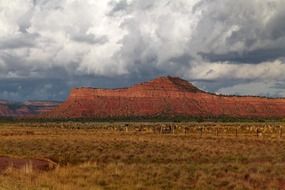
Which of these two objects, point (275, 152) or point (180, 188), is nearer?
point (180, 188)

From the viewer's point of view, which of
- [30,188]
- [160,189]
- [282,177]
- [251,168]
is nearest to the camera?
[30,188]

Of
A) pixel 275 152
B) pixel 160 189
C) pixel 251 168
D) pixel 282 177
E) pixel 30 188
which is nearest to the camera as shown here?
pixel 30 188

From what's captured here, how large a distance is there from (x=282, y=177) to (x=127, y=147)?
2083 cm

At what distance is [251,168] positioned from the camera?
26.0 meters

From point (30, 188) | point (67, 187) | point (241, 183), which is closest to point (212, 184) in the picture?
point (241, 183)

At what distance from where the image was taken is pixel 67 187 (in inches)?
787

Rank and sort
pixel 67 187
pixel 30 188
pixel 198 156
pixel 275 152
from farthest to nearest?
pixel 275 152 → pixel 198 156 → pixel 67 187 → pixel 30 188

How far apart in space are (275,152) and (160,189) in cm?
1910

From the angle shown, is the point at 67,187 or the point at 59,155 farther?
the point at 59,155

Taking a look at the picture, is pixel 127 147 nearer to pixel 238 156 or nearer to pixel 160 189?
pixel 238 156

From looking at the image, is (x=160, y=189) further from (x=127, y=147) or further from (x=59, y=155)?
(x=127, y=147)

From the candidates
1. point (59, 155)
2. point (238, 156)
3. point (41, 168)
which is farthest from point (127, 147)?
point (41, 168)

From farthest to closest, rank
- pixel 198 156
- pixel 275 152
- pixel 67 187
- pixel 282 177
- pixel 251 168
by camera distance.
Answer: pixel 275 152 → pixel 198 156 → pixel 251 168 → pixel 282 177 → pixel 67 187

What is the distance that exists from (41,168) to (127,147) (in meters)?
15.7
